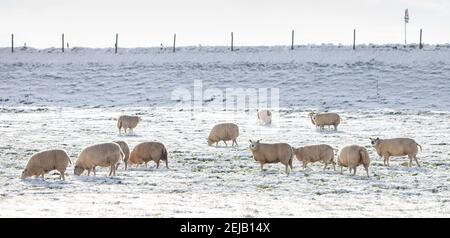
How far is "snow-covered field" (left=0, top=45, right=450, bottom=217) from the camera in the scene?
49.2 ft

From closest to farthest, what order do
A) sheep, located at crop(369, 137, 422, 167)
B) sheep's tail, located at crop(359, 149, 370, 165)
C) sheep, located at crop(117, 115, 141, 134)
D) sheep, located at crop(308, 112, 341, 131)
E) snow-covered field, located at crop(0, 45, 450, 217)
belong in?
snow-covered field, located at crop(0, 45, 450, 217), sheep's tail, located at crop(359, 149, 370, 165), sheep, located at crop(369, 137, 422, 167), sheep, located at crop(117, 115, 141, 134), sheep, located at crop(308, 112, 341, 131)

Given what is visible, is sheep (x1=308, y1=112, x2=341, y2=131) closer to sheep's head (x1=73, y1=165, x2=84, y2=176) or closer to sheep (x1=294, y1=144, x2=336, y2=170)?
sheep (x1=294, y1=144, x2=336, y2=170)

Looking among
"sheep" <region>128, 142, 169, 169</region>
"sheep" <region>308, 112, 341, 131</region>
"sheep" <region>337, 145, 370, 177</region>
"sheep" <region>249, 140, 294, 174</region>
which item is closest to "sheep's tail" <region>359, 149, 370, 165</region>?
"sheep" <region>337, 145, 370, 177</region>

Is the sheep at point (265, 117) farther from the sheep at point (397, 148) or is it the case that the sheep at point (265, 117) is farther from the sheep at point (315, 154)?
the sheep at point (315, 154)

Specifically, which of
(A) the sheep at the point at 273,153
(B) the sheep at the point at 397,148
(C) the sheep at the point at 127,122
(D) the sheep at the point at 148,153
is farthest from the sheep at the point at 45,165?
(C) the sheep at the point at 127,122

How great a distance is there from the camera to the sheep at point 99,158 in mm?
18984

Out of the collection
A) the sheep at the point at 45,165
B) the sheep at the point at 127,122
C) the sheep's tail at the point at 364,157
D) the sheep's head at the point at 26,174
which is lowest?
the sheep's head at the point at 26,174

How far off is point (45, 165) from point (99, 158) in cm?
150

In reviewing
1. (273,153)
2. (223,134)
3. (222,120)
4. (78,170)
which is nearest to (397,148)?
(273,153)

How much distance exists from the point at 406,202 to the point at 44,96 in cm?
3904

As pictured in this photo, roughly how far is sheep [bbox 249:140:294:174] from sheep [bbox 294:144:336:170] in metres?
0.54

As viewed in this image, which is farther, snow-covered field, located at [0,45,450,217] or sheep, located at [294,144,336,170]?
sheep, located at [294,144,336,170]

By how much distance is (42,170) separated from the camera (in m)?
18.5

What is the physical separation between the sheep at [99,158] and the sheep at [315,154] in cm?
570
